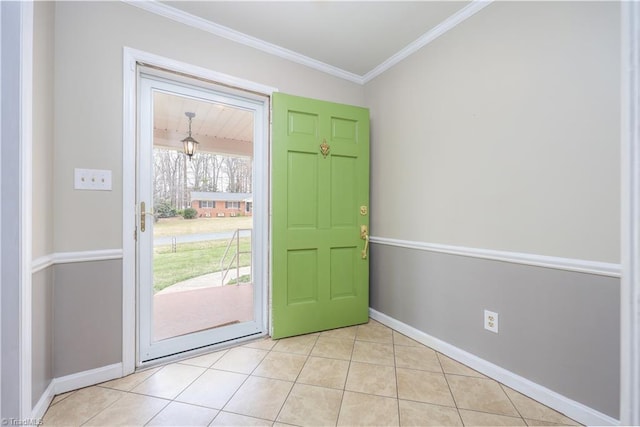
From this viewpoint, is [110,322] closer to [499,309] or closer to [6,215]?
[6,215]

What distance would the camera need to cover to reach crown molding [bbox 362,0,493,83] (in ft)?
5.95

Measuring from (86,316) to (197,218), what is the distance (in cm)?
90

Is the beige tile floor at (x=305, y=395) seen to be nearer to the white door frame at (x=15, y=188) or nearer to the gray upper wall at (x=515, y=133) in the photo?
the white door frame at (x=15, y=188)

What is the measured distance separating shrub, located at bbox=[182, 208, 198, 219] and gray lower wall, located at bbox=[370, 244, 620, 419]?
179cm

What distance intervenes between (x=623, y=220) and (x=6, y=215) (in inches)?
75.4

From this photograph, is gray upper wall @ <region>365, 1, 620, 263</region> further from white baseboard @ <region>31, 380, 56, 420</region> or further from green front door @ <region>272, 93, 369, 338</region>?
white baseboard @ <region>31, 380, 56, 420</region>

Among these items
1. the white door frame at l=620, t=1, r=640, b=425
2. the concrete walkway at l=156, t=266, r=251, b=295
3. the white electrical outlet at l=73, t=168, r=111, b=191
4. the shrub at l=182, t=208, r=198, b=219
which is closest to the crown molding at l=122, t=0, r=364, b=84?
the white electrical outlet at l=73, t=168, r=111, b=191

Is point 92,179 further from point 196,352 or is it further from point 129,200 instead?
point 196,352

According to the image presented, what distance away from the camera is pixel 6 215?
1.08m

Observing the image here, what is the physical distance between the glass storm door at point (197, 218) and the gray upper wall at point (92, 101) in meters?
0.18

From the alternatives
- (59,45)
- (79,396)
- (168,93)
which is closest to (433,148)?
(168,93)

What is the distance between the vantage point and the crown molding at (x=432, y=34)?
1.81 meters

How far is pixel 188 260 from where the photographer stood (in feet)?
7.09

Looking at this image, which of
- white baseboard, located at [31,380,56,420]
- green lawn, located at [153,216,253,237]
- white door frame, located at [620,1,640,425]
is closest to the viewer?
white door frame, located at [620,1,640,425]
